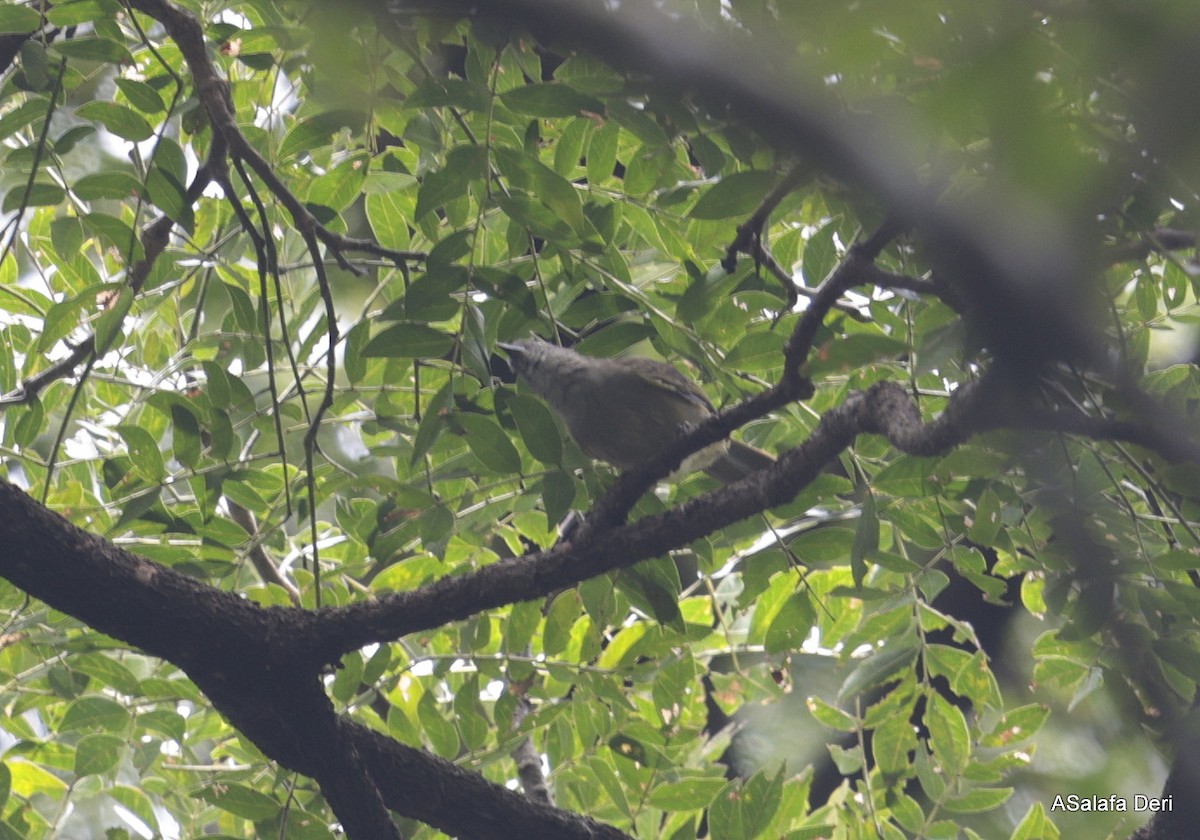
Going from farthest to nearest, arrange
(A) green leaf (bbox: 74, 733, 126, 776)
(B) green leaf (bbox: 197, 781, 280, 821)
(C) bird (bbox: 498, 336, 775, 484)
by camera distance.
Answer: (C) bird (bbox: 498, 336, 775, 484) < (A) green leaf (bbox: 74, 733, 126, 776) < (B) green leaf (bbox: 197, 781, 280, 821)

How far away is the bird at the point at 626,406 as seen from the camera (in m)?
3.79

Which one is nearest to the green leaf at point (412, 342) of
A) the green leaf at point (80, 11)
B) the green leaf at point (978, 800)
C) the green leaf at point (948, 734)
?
the green leaf at point (80, 11)

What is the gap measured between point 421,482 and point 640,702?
1.25 meters

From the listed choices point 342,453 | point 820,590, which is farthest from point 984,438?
point 342,453

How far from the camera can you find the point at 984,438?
1582 millimetres

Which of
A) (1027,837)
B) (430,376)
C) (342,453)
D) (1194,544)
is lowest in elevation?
(1027,837)

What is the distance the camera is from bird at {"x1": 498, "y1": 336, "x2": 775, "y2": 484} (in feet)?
12.4

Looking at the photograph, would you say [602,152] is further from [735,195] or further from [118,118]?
[118,118]

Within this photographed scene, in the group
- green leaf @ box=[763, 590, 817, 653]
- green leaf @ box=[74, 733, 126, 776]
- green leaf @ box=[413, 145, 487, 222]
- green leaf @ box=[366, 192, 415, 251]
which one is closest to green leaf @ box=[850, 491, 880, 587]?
green leaf @ box=[763, 590, 817, 653]

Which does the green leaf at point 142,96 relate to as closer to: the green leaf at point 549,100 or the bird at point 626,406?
the green leaf at point 549,100

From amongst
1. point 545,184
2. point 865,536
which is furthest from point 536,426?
point 865,536

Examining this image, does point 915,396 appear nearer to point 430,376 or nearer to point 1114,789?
point 1114,789

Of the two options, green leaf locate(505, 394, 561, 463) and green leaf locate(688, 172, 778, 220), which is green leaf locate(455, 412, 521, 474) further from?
green leaf locate(688, 172, 778, 220)

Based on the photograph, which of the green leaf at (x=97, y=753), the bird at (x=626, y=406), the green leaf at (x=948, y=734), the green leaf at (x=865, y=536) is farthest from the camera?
the bird at (x=626, y=406)
